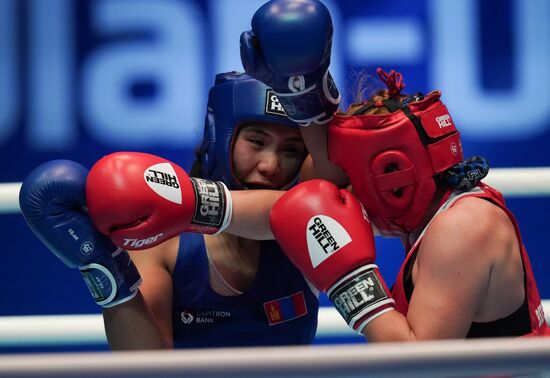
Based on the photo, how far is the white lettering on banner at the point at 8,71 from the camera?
338 cm

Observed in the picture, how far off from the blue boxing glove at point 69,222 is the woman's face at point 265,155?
0.42 m

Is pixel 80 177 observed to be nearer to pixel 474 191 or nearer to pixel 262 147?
pixel 262 147

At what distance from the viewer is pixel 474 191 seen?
1.72m

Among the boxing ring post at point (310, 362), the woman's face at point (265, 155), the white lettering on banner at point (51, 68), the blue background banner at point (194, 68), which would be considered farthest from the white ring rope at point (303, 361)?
the white lettering on banner at point (51, 68)

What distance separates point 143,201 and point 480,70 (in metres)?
2.11

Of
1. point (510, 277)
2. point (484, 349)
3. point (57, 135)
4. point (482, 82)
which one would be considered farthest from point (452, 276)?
point (57, 135)

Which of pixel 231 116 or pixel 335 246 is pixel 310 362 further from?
pixel 231 116

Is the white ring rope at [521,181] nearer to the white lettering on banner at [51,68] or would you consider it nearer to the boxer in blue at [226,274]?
the boxer in blue at [226,274]

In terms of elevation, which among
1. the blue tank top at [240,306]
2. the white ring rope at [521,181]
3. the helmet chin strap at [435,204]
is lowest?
the blue tank top at [240,306]

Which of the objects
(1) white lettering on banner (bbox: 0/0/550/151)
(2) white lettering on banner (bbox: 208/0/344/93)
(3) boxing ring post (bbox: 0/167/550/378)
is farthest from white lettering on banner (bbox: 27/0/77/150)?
(3) boxing ring post (bbox: 0/167/550/378)

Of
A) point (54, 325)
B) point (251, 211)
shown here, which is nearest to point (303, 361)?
point (251, 211)

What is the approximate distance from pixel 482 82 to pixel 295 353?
2636mm

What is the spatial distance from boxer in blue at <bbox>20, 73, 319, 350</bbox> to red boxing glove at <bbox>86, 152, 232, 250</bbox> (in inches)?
3.7

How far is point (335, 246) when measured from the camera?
1.64 metres
